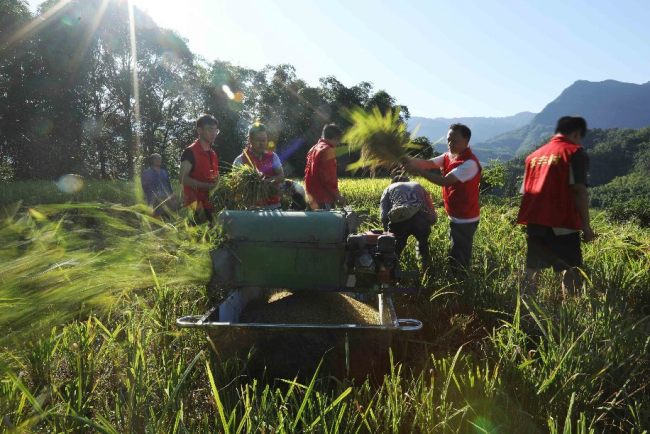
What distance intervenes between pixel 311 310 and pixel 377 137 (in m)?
1.50

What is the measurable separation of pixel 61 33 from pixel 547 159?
28.0 meters

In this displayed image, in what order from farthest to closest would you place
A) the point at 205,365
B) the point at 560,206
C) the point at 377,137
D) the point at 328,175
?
the point at 328,175, the point at 377,137, the point at 560,206, the point at 205,365

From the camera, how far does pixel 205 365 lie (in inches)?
81.0

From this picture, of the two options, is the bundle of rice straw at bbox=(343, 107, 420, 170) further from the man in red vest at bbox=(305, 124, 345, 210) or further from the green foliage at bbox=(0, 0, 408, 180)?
the green foliage at bbox=(0, 0, 408, 180)

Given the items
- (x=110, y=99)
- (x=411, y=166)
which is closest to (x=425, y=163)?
(x=411, y=166)

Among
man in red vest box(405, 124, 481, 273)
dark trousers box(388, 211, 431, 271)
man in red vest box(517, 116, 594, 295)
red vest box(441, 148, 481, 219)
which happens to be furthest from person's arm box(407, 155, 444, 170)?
man in red vest box(517, 116, 594, 295)

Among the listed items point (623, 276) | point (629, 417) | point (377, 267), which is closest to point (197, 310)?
point (377, 267)

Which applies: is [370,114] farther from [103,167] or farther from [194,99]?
[194,99]

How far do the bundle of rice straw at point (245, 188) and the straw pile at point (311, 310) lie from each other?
872mm

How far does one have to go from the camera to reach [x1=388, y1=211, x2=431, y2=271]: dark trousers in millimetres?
3855

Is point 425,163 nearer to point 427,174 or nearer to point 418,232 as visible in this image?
point 427,174

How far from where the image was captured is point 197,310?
2.92 meters

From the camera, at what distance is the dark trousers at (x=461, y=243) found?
12.1 ft

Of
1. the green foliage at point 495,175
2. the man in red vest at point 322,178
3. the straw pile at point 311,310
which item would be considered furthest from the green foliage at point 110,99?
the straw pile at point 311,310
